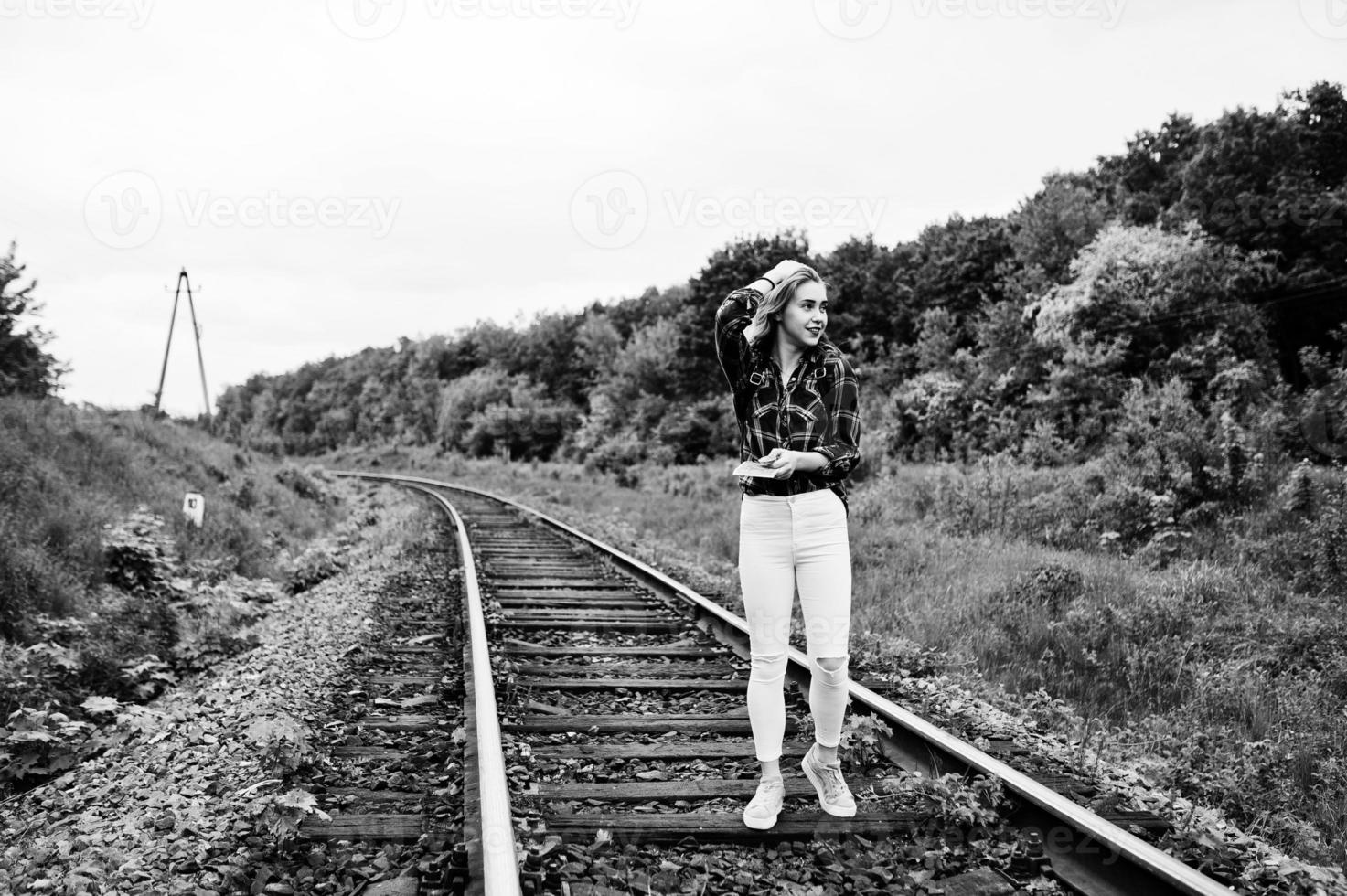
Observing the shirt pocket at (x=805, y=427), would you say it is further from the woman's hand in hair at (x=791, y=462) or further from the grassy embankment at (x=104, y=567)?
the grassy embankment at (x=104, y=567)

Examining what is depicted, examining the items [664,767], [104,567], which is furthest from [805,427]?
[104,567]

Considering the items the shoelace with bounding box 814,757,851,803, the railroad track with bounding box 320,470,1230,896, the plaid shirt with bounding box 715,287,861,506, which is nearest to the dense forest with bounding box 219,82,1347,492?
Result: the railroad track with bounding box 320,470,1230,896

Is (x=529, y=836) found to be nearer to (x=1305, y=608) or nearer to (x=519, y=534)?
(x=1305, y=608)

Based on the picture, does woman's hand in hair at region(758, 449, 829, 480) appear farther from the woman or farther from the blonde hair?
the blonde hair

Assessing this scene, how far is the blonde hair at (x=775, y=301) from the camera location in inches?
114

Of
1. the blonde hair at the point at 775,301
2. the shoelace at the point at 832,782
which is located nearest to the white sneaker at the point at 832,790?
the shoelace at the point at 832,782

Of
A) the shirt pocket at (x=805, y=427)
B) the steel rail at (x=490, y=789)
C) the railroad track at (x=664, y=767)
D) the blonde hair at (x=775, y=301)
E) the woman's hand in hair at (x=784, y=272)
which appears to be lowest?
the railroad track at (x=664, y=767)

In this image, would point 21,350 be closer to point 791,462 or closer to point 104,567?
point 104,567

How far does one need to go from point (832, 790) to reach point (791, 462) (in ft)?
4.31

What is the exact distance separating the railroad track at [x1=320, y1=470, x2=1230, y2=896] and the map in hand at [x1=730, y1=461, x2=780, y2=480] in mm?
1315

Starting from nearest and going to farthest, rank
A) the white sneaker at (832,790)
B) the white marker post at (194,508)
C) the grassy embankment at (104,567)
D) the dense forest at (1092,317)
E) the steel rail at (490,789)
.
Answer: the steel rail at (490,789)
the white sneaker at (832,790)
the grassy embankment at (104,567)
the white marker post at (194,508)
the dense forest at (1092,317)

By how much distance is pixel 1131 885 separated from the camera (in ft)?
8.21

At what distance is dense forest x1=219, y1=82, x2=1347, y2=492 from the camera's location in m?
15.8

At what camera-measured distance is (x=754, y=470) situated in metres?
2.89
